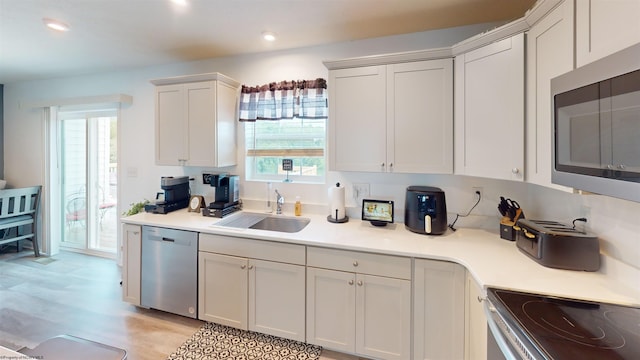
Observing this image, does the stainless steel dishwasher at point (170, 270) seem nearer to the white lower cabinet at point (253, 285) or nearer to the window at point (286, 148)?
the white lower cabinet at point (253, 285)

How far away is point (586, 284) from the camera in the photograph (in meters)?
1.26

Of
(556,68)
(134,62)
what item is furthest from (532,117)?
(134,62)

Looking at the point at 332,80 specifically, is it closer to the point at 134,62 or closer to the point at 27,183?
the point at 134,62

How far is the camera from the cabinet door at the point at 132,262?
2.39 m

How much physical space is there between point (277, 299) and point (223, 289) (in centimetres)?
47

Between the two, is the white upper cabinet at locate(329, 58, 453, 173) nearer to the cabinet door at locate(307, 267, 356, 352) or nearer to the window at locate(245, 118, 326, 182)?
the window at locate(245, 118, 326, 182)

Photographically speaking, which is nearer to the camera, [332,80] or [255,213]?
[332,80]

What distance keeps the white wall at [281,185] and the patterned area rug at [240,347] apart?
114 centimetres

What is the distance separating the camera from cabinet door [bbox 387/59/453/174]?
6.44ft

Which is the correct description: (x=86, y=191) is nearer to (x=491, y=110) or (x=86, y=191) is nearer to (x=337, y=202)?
(x=337, y=202)

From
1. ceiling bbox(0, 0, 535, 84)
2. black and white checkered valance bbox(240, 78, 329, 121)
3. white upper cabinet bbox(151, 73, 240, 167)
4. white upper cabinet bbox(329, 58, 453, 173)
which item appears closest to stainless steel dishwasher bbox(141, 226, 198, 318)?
white upper cabinet bbox(151, 73, 240, 167)

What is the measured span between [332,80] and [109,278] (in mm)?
3314

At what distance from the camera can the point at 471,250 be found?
66.4 inches

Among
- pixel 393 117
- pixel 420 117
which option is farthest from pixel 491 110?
pixel 393 117
